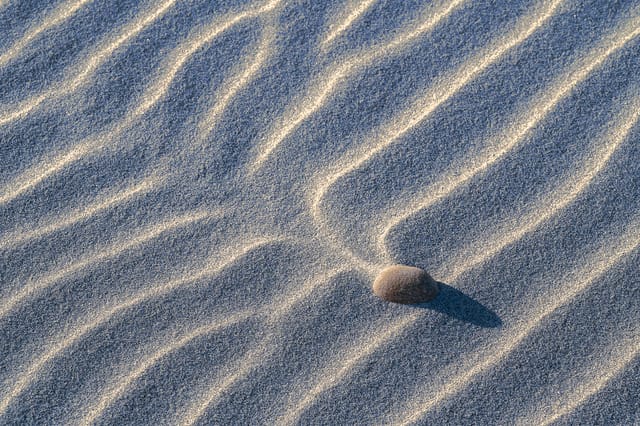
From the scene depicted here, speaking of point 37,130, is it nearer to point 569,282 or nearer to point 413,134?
point 413,134

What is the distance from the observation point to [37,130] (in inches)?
80.9

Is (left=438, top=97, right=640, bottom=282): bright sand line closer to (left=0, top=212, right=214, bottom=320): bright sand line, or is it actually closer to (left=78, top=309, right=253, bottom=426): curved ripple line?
(left=78, top=309, right=253, bottom=426): curved ripple line

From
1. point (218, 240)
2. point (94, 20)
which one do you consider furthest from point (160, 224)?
point (94, 20)

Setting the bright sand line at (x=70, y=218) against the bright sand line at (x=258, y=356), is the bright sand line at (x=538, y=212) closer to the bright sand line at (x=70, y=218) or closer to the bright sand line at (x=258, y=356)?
the bright sand line at (x=258, y=356)

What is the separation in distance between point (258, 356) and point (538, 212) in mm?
825

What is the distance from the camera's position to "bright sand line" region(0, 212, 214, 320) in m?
1.95

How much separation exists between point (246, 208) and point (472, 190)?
607 mm

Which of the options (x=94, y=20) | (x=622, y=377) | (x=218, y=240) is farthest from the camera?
(x=94, y=20)

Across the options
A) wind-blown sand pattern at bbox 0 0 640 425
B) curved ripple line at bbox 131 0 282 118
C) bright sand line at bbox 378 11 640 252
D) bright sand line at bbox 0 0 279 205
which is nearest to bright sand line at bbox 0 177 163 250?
wind-blown sand pattern at bbox 0 0 640 425

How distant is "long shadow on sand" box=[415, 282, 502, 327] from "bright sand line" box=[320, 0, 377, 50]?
0.76 m

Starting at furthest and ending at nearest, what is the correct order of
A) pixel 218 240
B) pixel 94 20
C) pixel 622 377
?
1. pixel 94 20
2. pixel 218 240
3. pixel 622 377

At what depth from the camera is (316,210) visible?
78.3 inches

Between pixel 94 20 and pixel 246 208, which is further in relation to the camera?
pixel 94 20

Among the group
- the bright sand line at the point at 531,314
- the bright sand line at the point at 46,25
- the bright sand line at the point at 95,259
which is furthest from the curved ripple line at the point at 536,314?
the bright sand line at the point at 46,25
